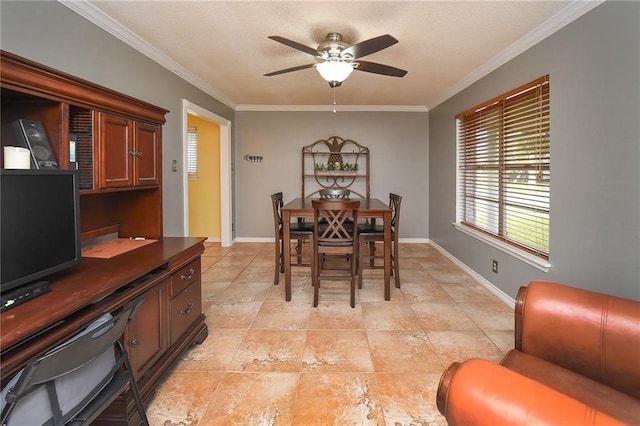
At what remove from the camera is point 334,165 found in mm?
5586

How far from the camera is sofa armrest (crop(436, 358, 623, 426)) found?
767 millimetres

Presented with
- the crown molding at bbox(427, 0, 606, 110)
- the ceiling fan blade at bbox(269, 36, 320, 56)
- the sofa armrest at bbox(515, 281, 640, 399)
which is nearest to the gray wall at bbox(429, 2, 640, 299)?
the crown molding at bbox(427, 0, 606, 110)

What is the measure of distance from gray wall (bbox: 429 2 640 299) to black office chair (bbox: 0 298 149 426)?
2557 millimetres

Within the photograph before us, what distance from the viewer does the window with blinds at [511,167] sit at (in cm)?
268

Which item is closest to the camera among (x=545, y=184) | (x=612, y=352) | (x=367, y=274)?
(x=612, y=352)

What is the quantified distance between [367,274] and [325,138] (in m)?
2.65

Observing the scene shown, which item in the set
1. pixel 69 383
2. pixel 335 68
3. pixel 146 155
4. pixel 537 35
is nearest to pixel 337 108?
pixel 335 68

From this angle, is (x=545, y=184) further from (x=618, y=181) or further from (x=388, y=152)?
(x=388, y=152)

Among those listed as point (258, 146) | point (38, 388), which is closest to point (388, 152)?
point (258, 146)

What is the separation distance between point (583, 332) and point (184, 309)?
6.94ft

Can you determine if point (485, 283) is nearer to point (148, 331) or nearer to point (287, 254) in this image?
point (287, 254)

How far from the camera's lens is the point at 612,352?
1.25m

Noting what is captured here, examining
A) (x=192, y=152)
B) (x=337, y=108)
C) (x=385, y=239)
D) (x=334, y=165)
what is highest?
(x=337, y=108)

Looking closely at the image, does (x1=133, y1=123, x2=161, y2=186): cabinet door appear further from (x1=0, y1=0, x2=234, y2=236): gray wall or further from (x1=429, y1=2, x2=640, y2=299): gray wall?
(x1=429, y1=2, x2=640, y2=299): gray wall
